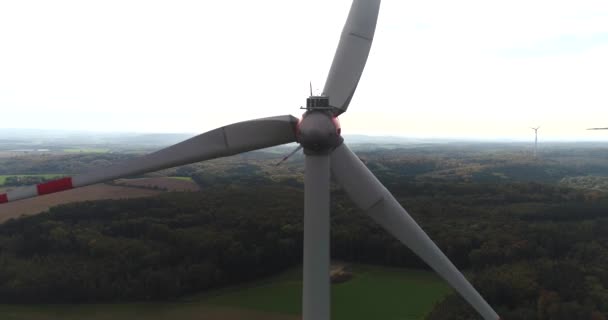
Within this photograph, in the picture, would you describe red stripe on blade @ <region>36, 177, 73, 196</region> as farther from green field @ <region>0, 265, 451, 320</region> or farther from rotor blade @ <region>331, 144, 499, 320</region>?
green field @ <region>0, 265, 451, 320</region>

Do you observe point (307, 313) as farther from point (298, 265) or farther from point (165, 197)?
point (165, 197)

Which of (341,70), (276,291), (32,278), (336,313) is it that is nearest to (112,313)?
(32,278)

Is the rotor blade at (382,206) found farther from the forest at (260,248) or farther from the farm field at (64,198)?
the farm field at (64,198)

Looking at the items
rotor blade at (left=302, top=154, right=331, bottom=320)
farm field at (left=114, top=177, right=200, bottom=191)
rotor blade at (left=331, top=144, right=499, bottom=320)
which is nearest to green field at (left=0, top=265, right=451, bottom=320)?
rotor blade at (left=331, top=144, right=499, bottom=320)

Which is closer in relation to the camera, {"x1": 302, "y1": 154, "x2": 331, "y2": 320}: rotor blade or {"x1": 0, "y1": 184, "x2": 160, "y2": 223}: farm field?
{"x1": 302, "y1": 154, "x2": 331, "y2": 320}: rotor blade

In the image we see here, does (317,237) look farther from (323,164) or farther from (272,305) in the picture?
(272,305)

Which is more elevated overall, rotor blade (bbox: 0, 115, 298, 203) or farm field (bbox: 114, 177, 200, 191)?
rotor blade (bbox: 0, 115, 298, 203)

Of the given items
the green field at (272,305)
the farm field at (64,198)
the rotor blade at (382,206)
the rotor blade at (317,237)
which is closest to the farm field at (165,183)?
the farm field at (64,198)

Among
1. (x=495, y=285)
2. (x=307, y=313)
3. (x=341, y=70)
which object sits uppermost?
(x=341, y=70)
